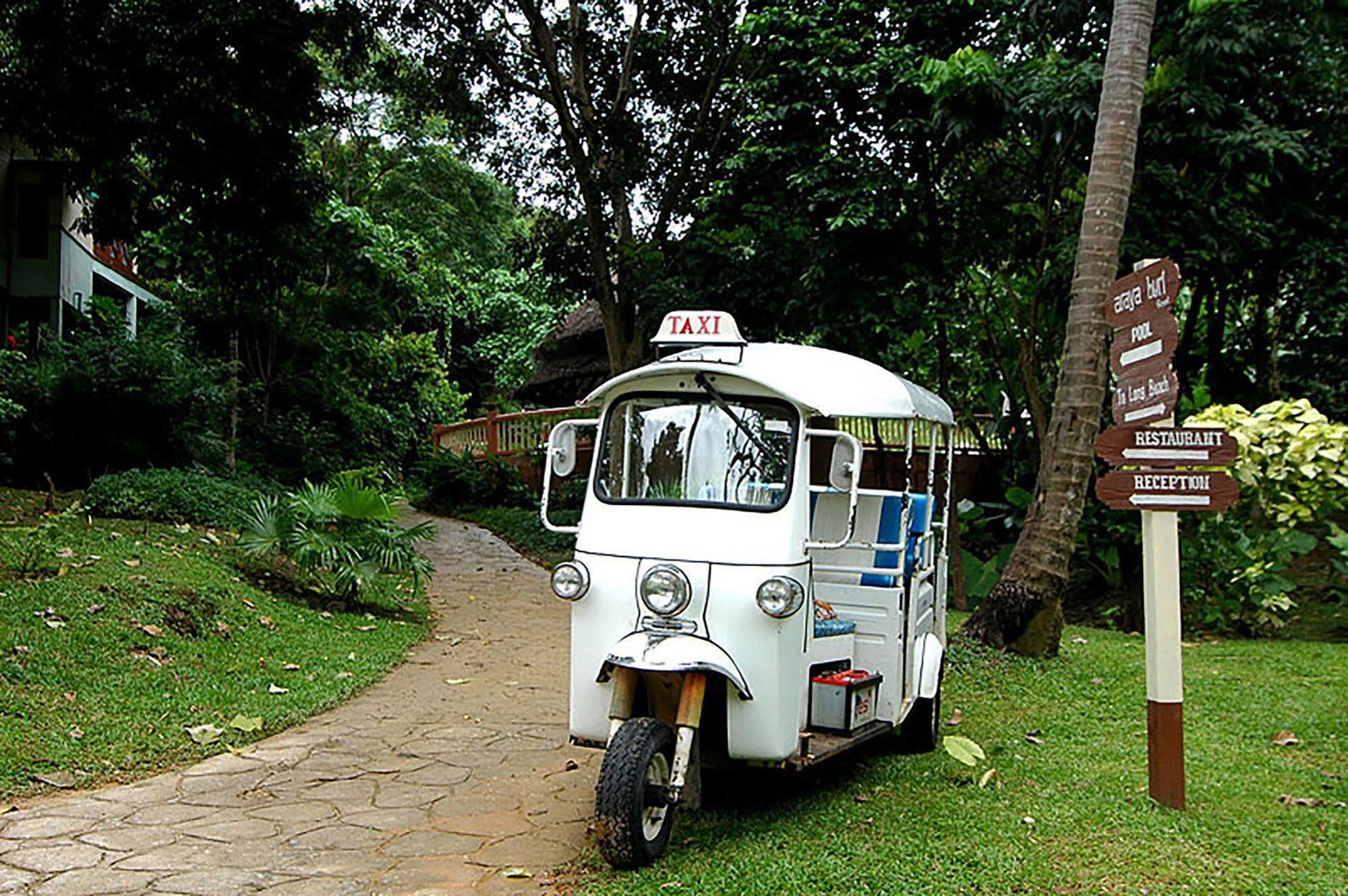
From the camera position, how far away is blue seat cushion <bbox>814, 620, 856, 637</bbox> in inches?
223

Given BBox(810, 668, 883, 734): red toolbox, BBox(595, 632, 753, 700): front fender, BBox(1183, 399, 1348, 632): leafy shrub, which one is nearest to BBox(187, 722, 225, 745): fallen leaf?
BBox(595, 632, 753, 700): front fender

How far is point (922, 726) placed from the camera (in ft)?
22.1

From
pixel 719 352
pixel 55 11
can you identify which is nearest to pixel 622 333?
pixel 55 11

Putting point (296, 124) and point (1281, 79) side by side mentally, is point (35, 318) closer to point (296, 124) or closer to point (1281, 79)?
point (296, 124)

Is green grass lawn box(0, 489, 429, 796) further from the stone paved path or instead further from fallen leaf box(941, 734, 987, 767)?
fallen leaf box(941, 734, 987, 767)

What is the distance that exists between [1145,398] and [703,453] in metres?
2.06

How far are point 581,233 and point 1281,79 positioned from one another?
8662mm

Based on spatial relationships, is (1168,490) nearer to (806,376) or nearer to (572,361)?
(806,376)

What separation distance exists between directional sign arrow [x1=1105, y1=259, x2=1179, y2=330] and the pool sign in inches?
11.0

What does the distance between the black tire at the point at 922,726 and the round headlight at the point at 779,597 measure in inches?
78.7

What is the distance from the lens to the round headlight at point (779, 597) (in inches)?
195

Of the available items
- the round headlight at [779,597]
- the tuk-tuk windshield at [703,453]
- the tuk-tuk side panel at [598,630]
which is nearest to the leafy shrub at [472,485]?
the tuk-tuk windshield at [703,453]

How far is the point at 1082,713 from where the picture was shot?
7660mm

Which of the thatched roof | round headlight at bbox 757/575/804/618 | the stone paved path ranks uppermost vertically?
the thatched roof
